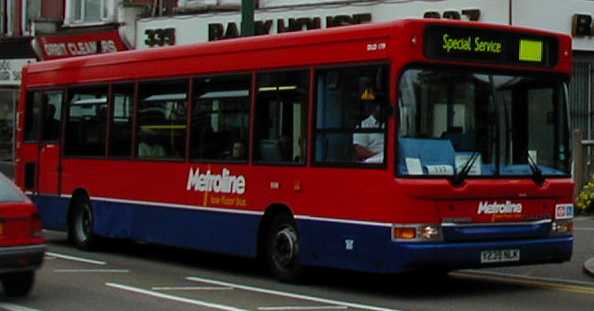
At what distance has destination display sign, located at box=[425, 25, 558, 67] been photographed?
11117 mm

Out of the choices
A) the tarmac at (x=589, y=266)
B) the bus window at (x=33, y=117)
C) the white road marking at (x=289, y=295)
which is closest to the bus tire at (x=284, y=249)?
the white road marking at (x=289, y=295)

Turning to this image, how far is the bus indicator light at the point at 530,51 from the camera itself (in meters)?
11.8

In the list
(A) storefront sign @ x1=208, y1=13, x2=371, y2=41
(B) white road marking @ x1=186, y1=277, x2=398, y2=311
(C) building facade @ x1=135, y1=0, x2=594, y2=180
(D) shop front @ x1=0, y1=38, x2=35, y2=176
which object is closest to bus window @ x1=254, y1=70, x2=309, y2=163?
(B) white road marking @ x1=186, y1=277, x2=398, y2=311

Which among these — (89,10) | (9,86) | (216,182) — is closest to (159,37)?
(89,10)

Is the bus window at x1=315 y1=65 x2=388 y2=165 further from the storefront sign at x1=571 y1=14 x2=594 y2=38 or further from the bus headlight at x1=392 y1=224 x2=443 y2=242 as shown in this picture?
the storefront sign at x1=571 y1=14 x2=594 y2=38

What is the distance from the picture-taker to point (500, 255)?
446 inches

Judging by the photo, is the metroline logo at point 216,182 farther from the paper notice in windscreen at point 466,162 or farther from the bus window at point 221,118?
the paper notice in windscreen at point 466,162

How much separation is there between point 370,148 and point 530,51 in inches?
85.9

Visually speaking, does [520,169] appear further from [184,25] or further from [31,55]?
[31,55]

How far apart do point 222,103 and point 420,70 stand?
10.7ft

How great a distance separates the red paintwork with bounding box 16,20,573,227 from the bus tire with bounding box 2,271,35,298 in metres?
2.88

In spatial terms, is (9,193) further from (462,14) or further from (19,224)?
(462,14)

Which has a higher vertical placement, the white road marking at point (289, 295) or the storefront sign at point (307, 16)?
the storefront sign at point (307, 16)

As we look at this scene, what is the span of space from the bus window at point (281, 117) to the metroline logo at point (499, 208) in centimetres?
210
